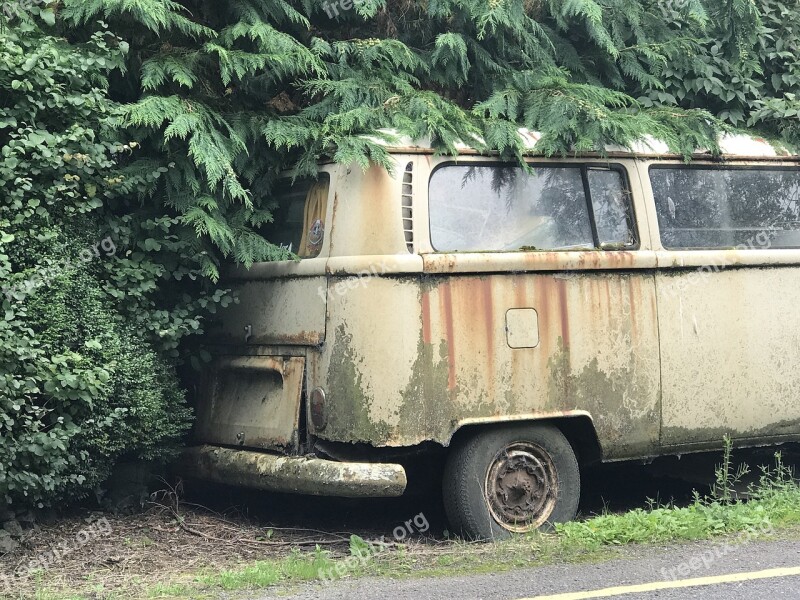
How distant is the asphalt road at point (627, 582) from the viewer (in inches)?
185

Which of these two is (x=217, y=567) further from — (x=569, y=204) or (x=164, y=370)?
(x=569, y=204)

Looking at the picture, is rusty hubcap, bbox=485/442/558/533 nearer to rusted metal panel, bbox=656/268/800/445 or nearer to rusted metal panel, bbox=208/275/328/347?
rusted metal panel, bbox=656/268/800/445

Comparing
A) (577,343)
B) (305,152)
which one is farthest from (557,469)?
(305,152)

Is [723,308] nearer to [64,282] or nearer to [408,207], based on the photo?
[408,207]

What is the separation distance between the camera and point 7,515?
5625 mm

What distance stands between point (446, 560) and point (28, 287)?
2.75 m

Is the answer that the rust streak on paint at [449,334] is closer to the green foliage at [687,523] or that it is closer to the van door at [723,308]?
the green foliage at [687,523]

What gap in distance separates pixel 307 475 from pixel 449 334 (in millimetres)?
1176

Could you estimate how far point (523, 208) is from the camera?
245 inches

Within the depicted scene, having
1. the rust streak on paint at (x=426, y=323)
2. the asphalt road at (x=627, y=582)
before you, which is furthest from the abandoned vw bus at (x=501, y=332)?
the asphalt road at (x=627, y=582)

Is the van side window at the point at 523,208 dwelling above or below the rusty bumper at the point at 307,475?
above

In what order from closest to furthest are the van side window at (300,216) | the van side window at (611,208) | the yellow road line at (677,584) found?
the yellow road line at (677,584) < the van side window at (300,216) < the van side window at (611,208)

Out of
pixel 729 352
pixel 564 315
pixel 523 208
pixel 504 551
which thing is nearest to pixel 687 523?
pixel 504 551

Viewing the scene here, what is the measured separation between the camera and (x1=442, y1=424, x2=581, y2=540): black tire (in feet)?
19.2
